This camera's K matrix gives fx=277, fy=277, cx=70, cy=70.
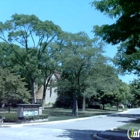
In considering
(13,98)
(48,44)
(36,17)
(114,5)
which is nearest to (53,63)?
(48,44)

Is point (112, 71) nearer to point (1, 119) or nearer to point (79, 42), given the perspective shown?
point (79, 42)

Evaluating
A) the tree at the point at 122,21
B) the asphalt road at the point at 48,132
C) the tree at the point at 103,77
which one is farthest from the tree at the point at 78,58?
the tree at the point at 122,21

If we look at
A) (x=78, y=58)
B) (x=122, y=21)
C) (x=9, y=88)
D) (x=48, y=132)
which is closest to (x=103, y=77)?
(x=78, y=58)

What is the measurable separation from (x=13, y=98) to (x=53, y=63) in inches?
656

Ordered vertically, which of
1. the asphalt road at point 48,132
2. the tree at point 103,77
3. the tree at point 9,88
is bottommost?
the asphalt road at point 48,132

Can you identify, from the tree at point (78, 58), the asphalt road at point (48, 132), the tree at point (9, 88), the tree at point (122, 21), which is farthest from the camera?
the tree at point (78, 58)

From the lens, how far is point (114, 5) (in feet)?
35.4

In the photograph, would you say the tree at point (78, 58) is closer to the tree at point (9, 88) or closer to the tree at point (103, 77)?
the tree at point (103, 77)

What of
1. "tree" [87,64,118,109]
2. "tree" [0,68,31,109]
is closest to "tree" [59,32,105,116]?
"tree" [87,64,118,109]

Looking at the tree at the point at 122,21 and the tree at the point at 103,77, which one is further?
the tree at the point at 103,77

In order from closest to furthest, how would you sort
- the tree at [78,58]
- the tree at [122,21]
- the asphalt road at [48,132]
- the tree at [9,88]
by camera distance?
1. the tree at [122,21]
2. the asphalt road at [48,132]
3. the tree at [9,88]
4. the tree at [78,58]

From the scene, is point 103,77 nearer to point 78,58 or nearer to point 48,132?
point 78,58

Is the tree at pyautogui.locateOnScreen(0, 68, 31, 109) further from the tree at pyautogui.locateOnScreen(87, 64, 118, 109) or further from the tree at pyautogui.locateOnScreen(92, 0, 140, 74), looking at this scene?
the tree at pyautogui.locateOnScreen(92, 0, 140, 74)

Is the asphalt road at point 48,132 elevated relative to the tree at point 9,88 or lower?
lower
